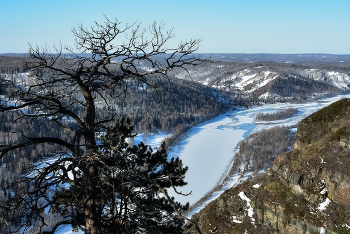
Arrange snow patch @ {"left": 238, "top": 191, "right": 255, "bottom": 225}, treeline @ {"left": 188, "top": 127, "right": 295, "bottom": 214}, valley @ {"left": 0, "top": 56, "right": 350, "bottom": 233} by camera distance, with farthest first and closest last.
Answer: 1. treeline @ {"left": 188, "top": 127, "right": 295, "bottom": 214}
2. valley @ {"left": 0, "top": 56, "right": 350, "bottom": 233}
3. snow patch @ {"left": 238, "top": 191, "right": 255, "bottom": 225}

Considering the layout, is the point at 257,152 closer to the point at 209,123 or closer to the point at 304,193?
the point at 209,123

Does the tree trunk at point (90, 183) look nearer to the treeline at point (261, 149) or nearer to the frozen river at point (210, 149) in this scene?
the frozen river at point (210, 149)

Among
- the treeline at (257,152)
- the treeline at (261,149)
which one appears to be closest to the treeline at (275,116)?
the treeline at (257,152)

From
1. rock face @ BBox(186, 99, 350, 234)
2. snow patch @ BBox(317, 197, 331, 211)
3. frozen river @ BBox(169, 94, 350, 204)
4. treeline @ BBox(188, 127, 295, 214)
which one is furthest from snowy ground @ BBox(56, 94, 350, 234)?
snow patch @ BBox(317, 197, 331, 211)

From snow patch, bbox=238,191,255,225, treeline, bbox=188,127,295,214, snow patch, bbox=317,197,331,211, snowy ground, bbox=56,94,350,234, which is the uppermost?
snow patch, bbox=317,197,331,211

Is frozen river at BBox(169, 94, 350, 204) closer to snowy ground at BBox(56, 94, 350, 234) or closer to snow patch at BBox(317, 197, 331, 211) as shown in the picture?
snowy ground at BBox(56, 94, 350, 234)

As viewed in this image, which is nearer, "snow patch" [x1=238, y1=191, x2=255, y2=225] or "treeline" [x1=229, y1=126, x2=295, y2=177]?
"snow patch" [x1=238, y1=191, x2=255, y2=225]
